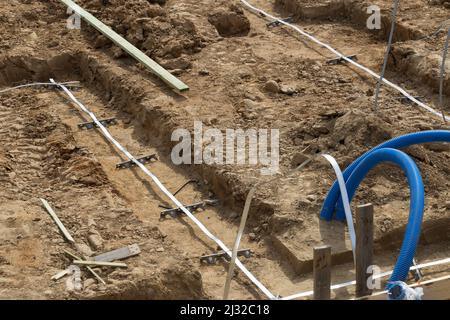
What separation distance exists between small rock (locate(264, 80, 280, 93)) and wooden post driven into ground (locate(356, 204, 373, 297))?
12.8 ft

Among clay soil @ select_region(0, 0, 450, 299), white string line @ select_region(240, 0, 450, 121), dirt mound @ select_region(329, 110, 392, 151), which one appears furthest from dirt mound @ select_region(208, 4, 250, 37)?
dirt mound @ select_region(329, 110, 392, 151)

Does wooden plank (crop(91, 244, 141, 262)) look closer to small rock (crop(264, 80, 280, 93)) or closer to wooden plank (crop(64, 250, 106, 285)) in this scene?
wooden plank (crop(64, 250, 106, 285))

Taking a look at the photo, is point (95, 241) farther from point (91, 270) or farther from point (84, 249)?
point (91, 270)

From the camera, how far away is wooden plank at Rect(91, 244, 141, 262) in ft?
23.6

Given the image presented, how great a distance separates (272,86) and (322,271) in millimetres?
4495

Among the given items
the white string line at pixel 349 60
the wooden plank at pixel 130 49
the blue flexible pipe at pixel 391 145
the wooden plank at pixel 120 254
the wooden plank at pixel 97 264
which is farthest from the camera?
the wooden plank at pixel 130 49

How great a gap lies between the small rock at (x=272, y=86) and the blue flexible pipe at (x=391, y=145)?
2.53 m

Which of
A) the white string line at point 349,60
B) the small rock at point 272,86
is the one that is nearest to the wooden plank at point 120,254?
the small rock at point 272,86

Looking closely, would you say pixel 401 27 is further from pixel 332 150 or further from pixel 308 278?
pixel 308 278

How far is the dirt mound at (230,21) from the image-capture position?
1220 cm

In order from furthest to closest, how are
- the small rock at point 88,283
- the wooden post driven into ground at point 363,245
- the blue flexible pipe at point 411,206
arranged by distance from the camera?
the small rock at point 88,283
the blue flexible pipe at point 411,206
the wooden post driven into ground at point 363,245

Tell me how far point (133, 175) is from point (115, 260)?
226 cm

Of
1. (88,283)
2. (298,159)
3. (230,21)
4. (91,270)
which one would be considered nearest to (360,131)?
(298,159)

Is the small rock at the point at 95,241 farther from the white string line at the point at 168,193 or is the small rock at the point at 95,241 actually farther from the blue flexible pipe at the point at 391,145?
the blue flexible pipe at the point at 391,145
